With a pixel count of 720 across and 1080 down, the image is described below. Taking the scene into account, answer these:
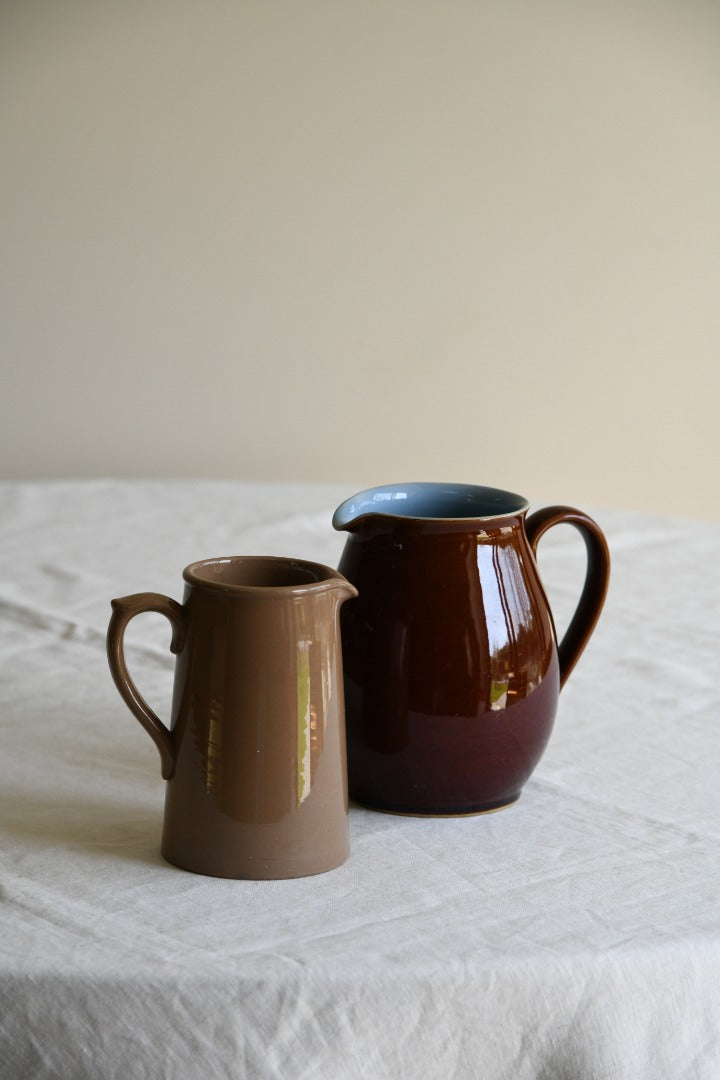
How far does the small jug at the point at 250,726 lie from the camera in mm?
516

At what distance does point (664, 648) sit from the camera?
931mm

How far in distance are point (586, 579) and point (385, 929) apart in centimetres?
26

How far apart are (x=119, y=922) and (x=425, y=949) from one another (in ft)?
0.43

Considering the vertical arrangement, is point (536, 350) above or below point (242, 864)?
above

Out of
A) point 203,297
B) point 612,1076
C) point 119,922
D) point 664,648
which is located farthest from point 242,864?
point 203,297

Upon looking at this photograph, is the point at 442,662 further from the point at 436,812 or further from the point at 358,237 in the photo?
the point at 358,237

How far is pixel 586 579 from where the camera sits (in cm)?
65

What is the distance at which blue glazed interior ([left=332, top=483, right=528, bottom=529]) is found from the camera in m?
0.65

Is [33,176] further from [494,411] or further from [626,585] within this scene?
[626,585]

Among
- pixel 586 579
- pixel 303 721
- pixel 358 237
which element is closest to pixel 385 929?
pixel 303 721

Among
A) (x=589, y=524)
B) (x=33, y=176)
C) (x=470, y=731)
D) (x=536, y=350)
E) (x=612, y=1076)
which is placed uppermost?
(x=33, y=176)

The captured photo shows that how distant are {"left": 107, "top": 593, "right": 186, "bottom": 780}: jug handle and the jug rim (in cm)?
2

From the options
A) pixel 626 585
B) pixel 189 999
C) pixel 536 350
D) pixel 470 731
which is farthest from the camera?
pixel 536 350

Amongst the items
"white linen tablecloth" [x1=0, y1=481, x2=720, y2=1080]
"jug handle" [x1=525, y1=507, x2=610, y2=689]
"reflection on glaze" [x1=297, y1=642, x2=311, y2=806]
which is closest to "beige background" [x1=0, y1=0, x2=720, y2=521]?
"white linen tablecloth" [x1=0, y1=481, x2=720, y2=1080]
